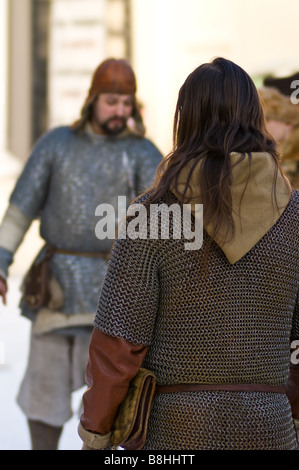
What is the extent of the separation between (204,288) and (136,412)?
0.35m

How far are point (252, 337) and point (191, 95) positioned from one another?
2.07ft

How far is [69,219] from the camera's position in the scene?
401cm

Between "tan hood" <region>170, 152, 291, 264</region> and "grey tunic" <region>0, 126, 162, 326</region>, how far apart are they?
1761mm

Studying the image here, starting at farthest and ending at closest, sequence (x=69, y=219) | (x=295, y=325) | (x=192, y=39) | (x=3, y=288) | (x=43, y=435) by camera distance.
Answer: (x=192, y=39)
(x=43, y=435)
(x=69, y=219)
(x=3, y=288)
(x=295, y=325)

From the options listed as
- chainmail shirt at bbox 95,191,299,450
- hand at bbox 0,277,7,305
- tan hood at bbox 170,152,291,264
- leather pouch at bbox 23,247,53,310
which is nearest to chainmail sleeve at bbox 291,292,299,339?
chainmail shirt at bbox 95,191,299,450

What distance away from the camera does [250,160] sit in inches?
88.6

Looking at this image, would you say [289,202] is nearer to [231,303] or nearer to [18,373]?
[231,303]

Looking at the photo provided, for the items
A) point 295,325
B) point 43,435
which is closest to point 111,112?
point 43,435

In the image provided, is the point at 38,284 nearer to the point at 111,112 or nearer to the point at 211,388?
the point at 111,112

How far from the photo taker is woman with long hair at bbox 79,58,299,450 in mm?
2266

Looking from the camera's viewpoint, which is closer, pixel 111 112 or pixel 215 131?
pixel 215 131

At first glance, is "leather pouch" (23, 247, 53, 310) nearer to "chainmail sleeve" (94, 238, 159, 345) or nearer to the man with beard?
the man with beard

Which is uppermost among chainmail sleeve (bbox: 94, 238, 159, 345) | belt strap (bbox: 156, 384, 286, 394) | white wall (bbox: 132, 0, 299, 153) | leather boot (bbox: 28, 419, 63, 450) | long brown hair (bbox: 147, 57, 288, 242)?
long brown hair (bbox: 147, 57, 288, 242)
